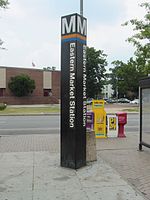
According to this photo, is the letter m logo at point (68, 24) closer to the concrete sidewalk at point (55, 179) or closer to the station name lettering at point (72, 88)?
the station name lettering at point (72, 88)

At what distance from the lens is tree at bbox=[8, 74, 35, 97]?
51344 mm

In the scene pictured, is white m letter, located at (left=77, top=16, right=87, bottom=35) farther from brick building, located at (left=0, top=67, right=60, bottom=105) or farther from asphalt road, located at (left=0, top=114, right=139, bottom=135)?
Result: brick building, located at (left=0, top=67, right=60, bottom=105)

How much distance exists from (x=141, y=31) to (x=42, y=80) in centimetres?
4076

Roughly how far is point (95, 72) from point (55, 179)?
62.1 metres

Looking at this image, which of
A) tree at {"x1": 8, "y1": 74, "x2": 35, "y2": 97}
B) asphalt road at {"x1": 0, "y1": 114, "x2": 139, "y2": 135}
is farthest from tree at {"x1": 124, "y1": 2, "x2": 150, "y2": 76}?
tree at {"x1": 8, "y1": 74, "x2": 35, "y2": 97}

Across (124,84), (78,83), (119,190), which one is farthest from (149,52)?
(124,84)

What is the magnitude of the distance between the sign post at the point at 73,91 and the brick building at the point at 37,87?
4748cm

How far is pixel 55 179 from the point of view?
560cm

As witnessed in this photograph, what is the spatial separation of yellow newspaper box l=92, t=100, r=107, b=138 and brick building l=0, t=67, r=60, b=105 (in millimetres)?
43134

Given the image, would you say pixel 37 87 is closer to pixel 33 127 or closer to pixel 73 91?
pixel 33 127

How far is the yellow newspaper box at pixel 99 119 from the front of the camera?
11.3 m

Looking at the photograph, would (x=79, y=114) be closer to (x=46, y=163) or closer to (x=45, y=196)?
(x=46, y=163)

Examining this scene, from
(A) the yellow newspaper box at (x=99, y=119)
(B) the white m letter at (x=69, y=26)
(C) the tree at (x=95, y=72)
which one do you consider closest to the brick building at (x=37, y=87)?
(C) the tree at (x=95, y=72)

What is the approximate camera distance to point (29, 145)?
9.56 m
